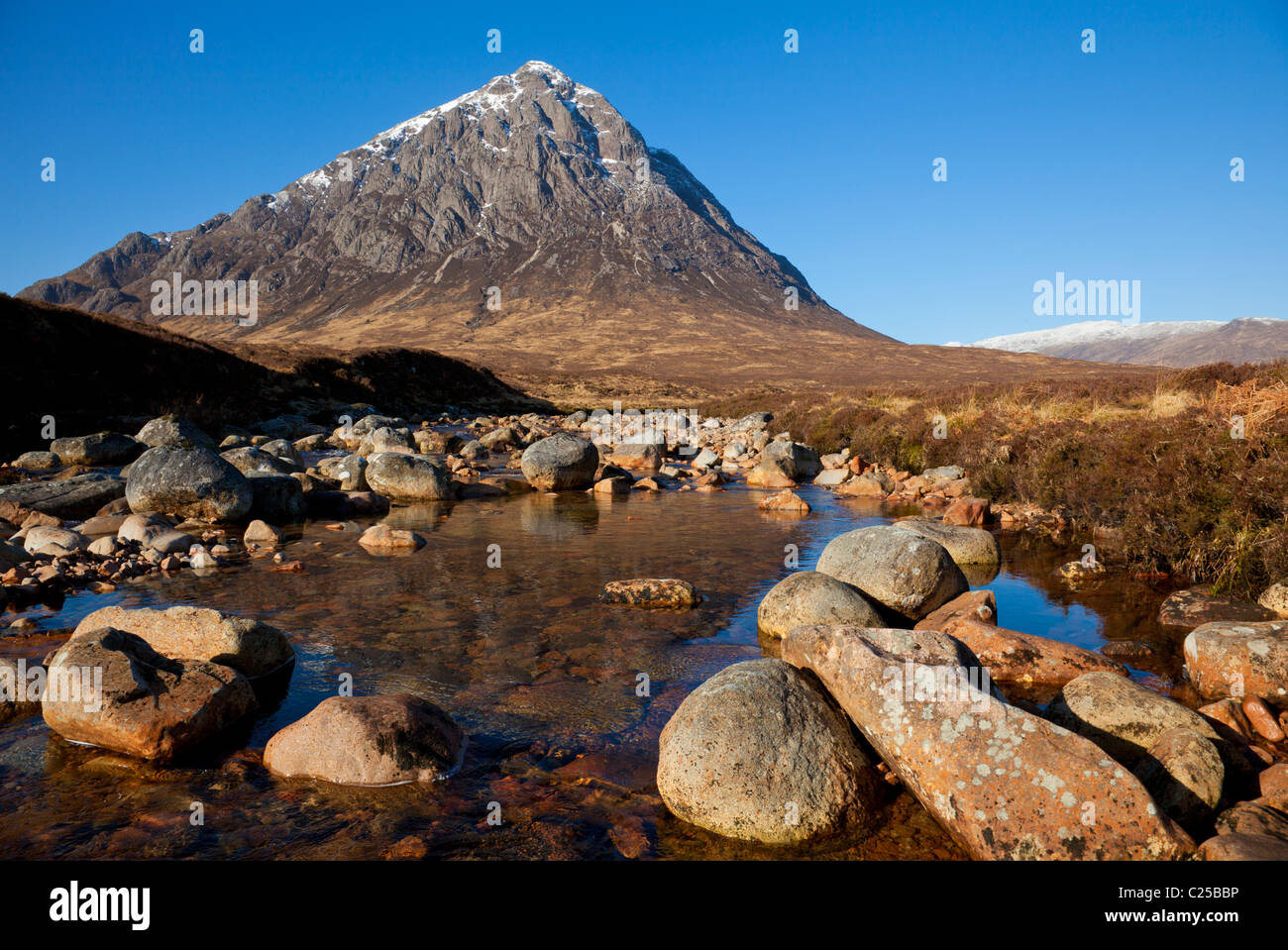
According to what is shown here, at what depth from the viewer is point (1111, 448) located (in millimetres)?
11891

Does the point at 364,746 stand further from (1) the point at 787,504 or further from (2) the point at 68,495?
(2) the point at 68,495

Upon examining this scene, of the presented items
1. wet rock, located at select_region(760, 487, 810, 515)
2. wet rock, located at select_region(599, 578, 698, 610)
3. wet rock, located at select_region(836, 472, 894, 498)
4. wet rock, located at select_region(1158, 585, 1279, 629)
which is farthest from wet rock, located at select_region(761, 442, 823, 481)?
wet rock, located at select_region(1158, 585, 1279, 629)

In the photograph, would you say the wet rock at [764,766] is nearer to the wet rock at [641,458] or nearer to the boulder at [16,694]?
the boulder at [16,694]

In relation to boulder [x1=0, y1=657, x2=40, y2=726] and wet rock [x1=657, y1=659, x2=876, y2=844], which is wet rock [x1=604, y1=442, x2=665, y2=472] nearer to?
boulder [x1=0, y1=657, x2=40, y2=726]

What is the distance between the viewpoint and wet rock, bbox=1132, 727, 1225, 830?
4109 mm

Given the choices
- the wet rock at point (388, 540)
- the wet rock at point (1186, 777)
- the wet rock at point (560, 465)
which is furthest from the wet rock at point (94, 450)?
the wet rock at point (1186, 777)

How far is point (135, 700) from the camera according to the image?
5.14 meters

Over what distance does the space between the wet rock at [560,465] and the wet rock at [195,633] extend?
1293 cm

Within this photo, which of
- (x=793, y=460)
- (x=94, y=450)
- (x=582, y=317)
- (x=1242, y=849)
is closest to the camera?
(x=1242, y=849)

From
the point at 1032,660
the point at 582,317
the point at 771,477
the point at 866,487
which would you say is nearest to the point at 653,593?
the point at 1032,660

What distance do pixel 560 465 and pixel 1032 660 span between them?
46.2 ft

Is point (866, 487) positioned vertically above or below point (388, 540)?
above
